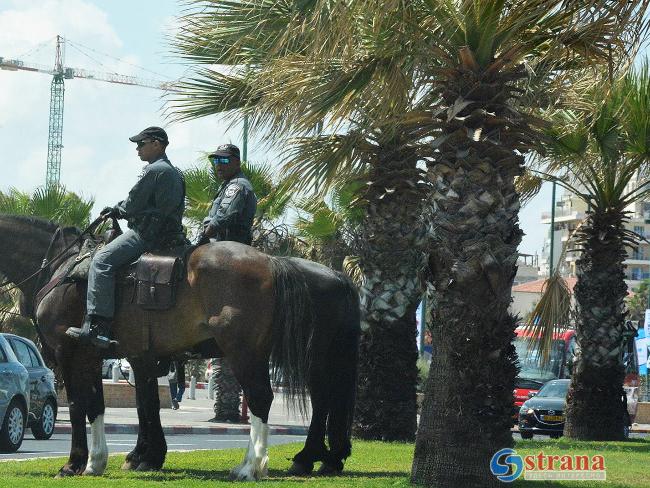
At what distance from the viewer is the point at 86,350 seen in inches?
453

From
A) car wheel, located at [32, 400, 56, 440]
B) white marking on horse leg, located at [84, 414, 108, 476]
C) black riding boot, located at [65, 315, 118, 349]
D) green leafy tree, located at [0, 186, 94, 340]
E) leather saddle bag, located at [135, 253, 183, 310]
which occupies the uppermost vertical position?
green leafy tree, located at [0, 186, 94, 340]

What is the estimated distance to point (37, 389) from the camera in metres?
19.9

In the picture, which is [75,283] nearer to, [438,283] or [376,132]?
[438,283]

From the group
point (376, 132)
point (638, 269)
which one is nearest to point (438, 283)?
point (376, 132)

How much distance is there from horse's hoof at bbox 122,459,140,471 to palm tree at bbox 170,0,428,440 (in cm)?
332

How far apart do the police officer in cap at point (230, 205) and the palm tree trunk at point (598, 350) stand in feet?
31.8

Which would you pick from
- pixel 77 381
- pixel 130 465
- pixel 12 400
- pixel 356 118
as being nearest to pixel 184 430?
pixel 12 400

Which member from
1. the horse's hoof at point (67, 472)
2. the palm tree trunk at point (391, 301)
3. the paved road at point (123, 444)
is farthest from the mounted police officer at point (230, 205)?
the palm tree trunk at point (391, 301)

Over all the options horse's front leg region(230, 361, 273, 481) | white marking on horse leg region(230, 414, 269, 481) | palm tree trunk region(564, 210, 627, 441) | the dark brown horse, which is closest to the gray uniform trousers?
the dark brown horse

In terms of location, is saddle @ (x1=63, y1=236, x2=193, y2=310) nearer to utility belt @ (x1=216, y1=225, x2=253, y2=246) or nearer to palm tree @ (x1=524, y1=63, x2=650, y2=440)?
utility belt @ (x1=216, y1=225, x2=253, y2=246)

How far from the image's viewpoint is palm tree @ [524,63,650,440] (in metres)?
18.4

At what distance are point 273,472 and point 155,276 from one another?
88.4 inches

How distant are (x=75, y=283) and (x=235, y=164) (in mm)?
1894
